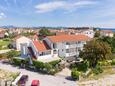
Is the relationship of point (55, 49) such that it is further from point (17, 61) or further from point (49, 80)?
point (49, 80)

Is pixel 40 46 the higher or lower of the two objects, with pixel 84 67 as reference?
higher

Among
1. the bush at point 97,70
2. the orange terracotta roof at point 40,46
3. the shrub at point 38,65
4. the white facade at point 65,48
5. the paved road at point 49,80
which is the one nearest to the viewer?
the paved road at point 49,80

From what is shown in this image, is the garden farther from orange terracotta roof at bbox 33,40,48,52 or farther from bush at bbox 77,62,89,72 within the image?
bush at bbox 77,62,89,72

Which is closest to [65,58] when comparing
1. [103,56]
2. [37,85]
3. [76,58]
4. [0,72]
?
[76,58]

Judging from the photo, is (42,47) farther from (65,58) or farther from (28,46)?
(65,58)

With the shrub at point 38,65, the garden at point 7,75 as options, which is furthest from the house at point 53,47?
the garden at point 7,75

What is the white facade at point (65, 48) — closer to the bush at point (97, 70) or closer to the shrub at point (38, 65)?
the shrub at point (38, 65)

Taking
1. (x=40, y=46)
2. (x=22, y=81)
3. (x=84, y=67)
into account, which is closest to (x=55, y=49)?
(x=40, y=46)

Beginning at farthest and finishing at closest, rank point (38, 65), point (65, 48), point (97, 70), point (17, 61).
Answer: point (65, 48)
point (17, 61)
point (38, 65)
point (97, 70)
